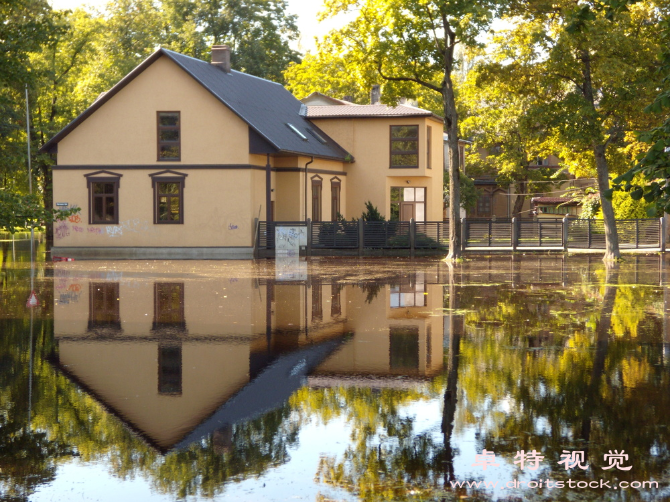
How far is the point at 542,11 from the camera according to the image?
101 feet

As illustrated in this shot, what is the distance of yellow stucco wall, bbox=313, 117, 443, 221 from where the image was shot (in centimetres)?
4362

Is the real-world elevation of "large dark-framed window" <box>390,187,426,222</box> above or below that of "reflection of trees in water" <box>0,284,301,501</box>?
above

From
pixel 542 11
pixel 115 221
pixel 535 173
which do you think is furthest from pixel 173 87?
pixel 535 173

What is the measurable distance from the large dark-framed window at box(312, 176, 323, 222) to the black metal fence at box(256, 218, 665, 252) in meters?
2.99

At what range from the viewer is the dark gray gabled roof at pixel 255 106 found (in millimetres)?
36438

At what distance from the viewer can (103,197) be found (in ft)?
123

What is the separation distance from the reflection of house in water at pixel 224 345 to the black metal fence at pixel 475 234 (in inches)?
590

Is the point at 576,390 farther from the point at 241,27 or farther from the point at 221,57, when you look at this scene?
the point at 241,27

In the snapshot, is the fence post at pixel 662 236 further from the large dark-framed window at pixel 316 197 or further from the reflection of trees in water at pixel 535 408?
the reflection of trees in water at pixel 535 408

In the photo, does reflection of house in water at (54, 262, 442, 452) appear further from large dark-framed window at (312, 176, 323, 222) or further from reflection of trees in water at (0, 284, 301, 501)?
large dark-framed window at (312, 176, 323, 222)

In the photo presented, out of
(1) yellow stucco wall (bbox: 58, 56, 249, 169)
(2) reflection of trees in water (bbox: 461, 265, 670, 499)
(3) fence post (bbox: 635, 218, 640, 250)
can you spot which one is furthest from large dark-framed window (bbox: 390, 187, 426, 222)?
(2) reflection of trees in water (bbox: 461, 265, 670, 499)

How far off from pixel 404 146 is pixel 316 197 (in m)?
5.91

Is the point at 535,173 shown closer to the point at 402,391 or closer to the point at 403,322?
the point at 403,322

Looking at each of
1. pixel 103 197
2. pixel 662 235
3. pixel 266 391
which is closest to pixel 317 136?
pixel 103 197
